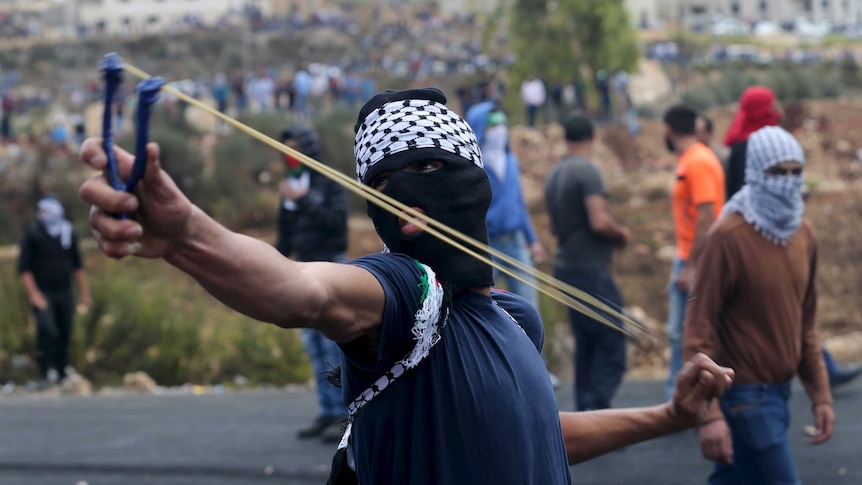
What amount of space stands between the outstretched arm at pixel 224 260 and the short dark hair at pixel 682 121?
5.41 m

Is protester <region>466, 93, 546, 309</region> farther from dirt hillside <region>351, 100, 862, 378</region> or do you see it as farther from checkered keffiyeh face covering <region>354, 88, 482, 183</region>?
checkered keffiyeh face covering <region>354, 88, 482, 183</region>

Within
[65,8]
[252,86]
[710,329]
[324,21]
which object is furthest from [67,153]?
[65,8]

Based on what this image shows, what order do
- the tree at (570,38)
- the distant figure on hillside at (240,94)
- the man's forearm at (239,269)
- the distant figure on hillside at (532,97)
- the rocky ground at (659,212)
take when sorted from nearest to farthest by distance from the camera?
the man's forearm at (239,269)
the rocky ground at (659,212)
the distant figure on hillside at (532,97)
the tree at (570,38)
the distant figure on hillside at (240,94)

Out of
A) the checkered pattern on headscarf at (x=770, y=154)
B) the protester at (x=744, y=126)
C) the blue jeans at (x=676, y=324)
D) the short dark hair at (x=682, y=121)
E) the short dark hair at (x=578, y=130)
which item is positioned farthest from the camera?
the short dark hair at (x=578, y=130)

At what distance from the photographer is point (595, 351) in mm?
7434

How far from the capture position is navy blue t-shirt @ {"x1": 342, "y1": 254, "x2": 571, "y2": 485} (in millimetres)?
2535

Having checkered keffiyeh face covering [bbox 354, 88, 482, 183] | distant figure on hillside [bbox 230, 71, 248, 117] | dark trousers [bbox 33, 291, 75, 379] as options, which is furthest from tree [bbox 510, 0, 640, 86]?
checkered keffiyeh face covering [bbox 354, 88, 482, 183]

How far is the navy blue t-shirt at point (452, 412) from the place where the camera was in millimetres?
2535

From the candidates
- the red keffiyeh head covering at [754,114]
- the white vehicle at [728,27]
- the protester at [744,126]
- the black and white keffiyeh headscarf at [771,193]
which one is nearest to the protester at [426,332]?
the black and white keffiyeh headscarf at [771,193]

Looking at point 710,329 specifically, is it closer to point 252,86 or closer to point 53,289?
point 53,289

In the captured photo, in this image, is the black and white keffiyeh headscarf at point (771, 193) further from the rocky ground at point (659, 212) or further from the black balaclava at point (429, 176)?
the rocky ground at point (659, 212)

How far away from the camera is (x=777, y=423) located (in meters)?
4.73

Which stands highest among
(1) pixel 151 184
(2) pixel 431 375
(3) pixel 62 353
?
(1) pixel 151 184

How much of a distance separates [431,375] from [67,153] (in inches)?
927
